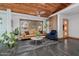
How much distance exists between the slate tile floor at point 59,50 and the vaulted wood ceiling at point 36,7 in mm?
817

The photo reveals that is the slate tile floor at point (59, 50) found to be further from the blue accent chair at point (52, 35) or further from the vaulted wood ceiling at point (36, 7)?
the vaulted wood ceiling at point (36, 7)

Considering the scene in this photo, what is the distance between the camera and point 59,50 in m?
2.59

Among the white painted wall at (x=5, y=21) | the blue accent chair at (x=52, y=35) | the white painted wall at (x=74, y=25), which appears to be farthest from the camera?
the blue accent chair at (x=52, y=35)

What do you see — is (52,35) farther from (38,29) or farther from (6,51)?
(6,51)

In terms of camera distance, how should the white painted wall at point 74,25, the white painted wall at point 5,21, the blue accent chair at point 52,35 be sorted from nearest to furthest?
1. the white painted wall at point 5,21
2. the white painted wall at point 74,25
3. the blue accent chair at point 52,35

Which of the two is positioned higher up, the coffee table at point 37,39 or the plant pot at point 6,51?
the coffee table at point 37,39

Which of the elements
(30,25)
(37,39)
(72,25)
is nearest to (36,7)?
(30,25)

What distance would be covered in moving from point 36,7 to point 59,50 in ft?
4.07

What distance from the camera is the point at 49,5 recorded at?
2.59 m

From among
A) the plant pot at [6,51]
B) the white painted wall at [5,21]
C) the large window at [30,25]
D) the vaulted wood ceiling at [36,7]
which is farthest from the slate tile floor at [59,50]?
the vaulted wood ceiling at [36,7]

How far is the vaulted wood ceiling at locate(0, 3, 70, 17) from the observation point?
Answer: 99.0 inches

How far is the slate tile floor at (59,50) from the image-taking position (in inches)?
99.9

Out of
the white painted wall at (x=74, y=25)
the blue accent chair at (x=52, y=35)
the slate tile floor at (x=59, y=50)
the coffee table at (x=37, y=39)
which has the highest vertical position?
the white painted wall at (x=74, y=25)

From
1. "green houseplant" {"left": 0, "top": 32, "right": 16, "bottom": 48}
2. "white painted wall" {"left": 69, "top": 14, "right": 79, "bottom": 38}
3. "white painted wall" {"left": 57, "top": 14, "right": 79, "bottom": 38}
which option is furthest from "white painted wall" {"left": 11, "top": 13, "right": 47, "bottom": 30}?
"white painted wall" {"left": 69, "top": 14, "right": 79, "bottom": 38}
